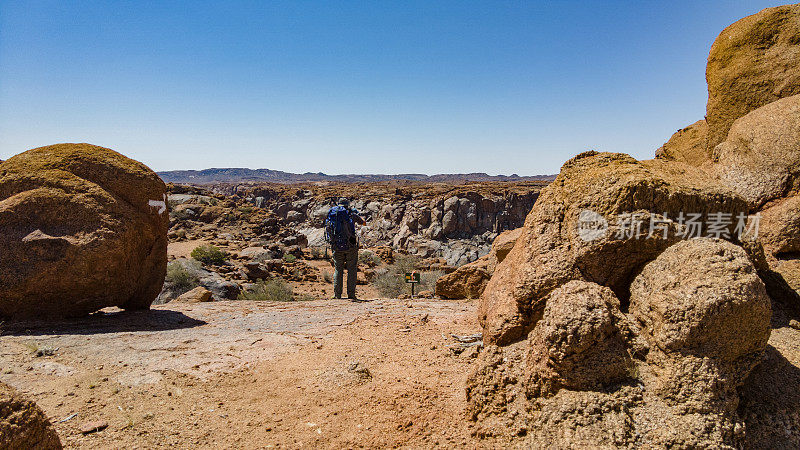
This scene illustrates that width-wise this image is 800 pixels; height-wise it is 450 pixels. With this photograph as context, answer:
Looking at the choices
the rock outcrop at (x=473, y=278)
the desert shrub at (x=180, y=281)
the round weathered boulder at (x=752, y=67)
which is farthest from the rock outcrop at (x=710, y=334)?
the desert shrub at (x=180, y=281)

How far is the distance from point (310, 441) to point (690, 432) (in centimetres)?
230

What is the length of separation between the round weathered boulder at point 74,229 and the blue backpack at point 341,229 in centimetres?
280

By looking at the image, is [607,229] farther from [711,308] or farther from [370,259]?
[370,259]

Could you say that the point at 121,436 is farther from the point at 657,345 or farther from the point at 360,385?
the point at 657,345

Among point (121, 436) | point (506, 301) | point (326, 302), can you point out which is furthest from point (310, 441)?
point (326, 302)

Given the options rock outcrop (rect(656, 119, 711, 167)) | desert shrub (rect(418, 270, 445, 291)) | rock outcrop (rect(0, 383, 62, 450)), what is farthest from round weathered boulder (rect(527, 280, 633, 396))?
desert shrub (rect(418, 270, 445, 291))

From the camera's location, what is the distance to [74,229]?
17.2 feet

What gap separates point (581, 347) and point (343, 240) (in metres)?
5.54

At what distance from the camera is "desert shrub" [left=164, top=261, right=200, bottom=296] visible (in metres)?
10.2

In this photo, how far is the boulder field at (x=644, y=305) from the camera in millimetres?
2430

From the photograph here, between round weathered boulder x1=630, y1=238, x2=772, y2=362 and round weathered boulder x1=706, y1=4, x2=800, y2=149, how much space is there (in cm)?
407

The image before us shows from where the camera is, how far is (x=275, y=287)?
36.7 feet

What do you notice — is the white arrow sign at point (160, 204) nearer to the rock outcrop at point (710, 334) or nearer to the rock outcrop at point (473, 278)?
the rock outcrop at point (473, 278)

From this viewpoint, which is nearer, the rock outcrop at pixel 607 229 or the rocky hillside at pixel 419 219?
the rock outcrop at pixel 607 229
